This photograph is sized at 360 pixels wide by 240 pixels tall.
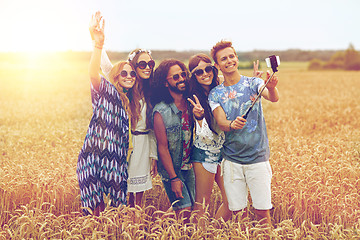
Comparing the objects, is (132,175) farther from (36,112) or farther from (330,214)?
(36,112)

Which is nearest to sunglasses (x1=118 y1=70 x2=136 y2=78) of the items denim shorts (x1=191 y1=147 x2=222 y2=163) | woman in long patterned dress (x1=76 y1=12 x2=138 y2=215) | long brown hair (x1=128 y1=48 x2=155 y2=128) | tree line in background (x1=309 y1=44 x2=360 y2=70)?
woman in long patterned dress (x1=76 y1=12 x2=138 y2=215)

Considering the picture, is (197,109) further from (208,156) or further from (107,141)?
(107,141)

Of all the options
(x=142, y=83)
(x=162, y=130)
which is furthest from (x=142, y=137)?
(x=142, y=83)

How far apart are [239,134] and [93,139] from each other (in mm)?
1618

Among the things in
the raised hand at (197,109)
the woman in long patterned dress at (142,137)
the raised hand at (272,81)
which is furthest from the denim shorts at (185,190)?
the raised hand at (272,81)

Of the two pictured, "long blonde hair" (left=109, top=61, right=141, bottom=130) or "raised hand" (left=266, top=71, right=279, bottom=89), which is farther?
"long blonde hair" (left=109, top=61, right=141, bottom=130)

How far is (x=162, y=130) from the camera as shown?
4.07 m

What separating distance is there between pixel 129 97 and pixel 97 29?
2.78ft

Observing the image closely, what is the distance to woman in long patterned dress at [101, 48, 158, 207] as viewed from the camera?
4.21 m

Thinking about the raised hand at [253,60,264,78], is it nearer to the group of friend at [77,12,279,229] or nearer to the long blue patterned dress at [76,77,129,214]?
the group of friend at [77,12,279,229]

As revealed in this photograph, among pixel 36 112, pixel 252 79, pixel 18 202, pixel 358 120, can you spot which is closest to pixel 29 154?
pixel 18 202

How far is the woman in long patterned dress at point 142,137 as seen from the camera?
4.21m

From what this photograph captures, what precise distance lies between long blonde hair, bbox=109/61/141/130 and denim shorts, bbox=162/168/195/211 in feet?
2.63

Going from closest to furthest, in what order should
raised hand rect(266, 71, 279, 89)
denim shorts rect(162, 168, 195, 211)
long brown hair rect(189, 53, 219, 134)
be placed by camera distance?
raised hand rect(266, 71, 279, 89) < long brown hair rect(189, 53, 219, 134) < denim shorts rect(162, 168, 195, 211)
